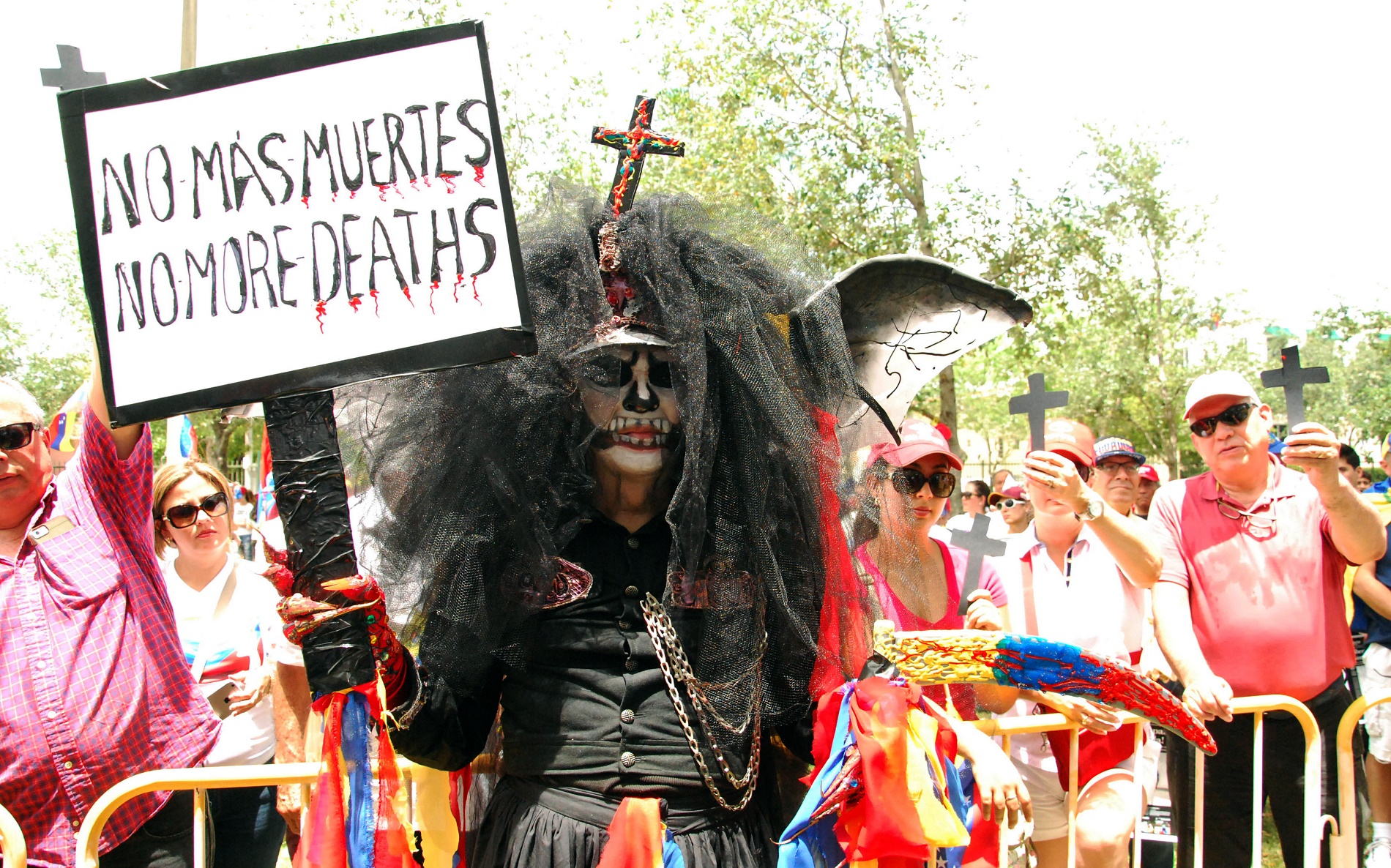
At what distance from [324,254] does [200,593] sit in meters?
2.41

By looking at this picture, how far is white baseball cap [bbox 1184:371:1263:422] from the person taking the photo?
3367 millimetres

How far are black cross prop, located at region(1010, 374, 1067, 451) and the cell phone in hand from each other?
285cm

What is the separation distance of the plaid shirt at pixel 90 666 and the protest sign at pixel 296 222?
2.77 feet

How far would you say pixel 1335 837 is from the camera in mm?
2998

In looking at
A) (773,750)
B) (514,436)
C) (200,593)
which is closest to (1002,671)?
(773,750)

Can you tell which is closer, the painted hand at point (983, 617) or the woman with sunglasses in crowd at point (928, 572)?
the woman with sunglasses in crowd at point (928, 572)

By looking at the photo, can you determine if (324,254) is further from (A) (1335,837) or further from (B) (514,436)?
(A) (1335,837)

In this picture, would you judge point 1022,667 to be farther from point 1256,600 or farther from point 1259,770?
point 1256,600

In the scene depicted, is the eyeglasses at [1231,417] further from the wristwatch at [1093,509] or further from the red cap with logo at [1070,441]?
the wristwatch at [1093,509]

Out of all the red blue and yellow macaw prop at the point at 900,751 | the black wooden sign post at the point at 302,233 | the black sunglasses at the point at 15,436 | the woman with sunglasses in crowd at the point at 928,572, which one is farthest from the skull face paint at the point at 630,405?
the black sunglasses at the point at 15,436

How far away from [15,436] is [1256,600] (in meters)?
3.78

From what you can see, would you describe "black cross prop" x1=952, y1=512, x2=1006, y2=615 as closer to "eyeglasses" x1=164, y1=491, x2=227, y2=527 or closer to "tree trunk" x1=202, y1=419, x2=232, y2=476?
"eyeglasses" x1=164, y1=491, x2=227, y2=527

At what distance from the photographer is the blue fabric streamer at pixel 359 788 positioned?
1622 millimetres

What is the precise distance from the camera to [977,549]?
3.32 meters
